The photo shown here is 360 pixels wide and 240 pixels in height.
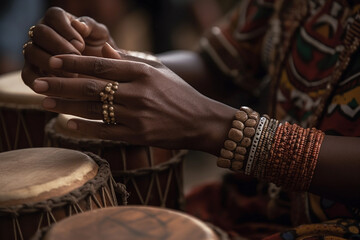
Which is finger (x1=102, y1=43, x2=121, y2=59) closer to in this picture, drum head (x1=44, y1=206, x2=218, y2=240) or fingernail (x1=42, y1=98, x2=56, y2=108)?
fingernail (x1=42, y1=98, x2=56, y2=108)

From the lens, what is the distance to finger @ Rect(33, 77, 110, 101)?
0.89 metres

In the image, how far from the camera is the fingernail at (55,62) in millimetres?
895

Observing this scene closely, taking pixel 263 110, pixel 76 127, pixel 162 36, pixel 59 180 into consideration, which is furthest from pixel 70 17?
pixel 162 36

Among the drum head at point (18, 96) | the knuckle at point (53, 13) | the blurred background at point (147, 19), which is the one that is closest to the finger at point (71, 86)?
the knuckle at point (53, 13)

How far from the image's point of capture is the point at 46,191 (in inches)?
32.3

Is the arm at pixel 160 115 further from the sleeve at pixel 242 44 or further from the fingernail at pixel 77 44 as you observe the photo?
the sleeve at pixel 242 44

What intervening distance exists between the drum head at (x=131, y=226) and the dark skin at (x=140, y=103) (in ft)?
0.79

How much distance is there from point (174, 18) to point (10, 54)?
4.44 feet

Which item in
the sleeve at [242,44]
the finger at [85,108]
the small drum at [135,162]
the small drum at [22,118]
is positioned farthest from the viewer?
the sleeve at [242,44]

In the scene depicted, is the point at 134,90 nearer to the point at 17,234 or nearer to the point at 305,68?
the point at 17,234

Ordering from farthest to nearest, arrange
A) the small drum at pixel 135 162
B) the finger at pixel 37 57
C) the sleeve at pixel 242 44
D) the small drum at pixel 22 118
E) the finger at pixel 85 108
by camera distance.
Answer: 1. the sleeve at pixel 242 44
2. the small drum at pixel 22 118
3. the small drum at pixel 135 162
4. the finger at pixel 37 57
5. the finger at pixel 85 108

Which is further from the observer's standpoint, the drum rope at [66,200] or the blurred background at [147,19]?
the blurred background at [147,19]

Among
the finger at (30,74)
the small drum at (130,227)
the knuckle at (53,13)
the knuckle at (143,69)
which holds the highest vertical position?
the knuckle at (53,13)

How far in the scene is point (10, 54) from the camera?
319cm
